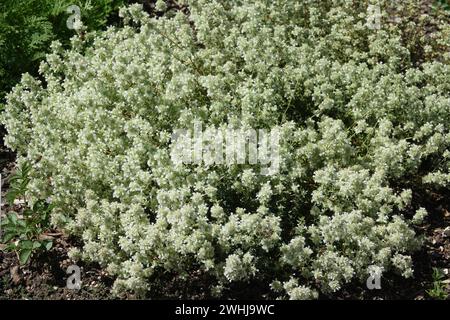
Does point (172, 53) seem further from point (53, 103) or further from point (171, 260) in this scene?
point (171, 260)

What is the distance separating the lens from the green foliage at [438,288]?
4527 mm

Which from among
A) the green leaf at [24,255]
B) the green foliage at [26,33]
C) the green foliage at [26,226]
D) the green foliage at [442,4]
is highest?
the green foliage at [442,4]

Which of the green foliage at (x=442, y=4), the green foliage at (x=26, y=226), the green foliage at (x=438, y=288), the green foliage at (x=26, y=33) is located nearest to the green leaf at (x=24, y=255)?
the green foliage at (x=26, y=226)

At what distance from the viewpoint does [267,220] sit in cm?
441

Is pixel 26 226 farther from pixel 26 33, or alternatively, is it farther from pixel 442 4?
pixel 442 4

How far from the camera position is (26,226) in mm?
4773

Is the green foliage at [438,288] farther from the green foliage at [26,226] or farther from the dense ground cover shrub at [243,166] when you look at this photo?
the green foliage at [26,226]

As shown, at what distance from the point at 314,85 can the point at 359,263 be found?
1.83 metres

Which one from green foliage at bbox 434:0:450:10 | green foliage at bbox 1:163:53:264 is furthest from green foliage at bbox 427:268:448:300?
green foliage at bbox 434:0:450:10

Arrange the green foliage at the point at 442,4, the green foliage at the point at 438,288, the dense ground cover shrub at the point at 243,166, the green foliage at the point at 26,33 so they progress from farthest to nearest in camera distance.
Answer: the green foliage at the point at 442,4 → the green foliage at the point at 26,33 → the green foliage at the point at 438,288 → the dense ground cover shrub at the point at 243,166

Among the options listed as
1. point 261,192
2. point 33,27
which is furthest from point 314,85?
point 33,27

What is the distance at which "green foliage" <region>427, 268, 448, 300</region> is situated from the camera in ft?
14.9

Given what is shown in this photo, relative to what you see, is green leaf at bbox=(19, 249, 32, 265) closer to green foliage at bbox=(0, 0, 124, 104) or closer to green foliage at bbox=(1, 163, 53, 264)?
green foliage at bbox=(1, 163, 53, 264)

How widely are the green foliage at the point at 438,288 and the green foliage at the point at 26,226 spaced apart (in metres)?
2.71
